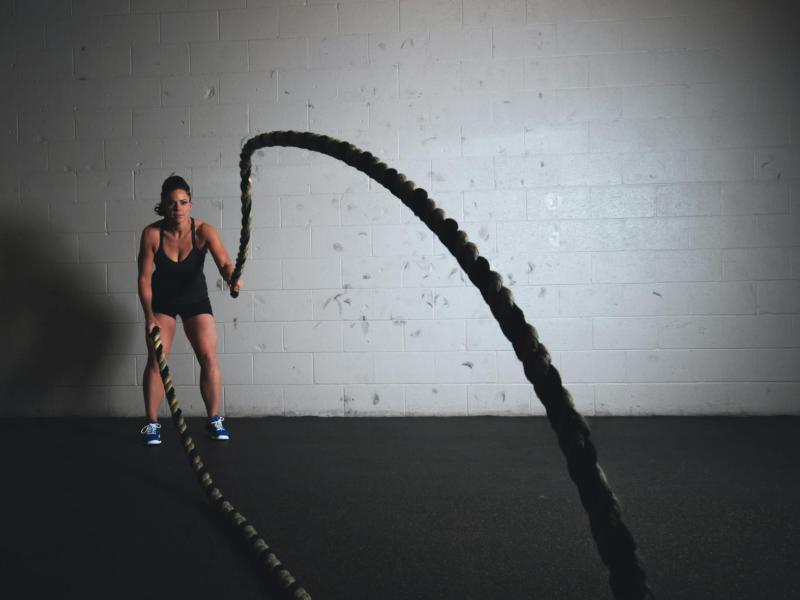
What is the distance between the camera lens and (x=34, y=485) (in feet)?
8.59

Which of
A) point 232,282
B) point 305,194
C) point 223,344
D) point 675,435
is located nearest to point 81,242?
point 223,344

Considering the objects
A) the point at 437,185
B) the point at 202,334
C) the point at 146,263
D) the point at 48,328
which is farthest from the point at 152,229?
the point at 437,185

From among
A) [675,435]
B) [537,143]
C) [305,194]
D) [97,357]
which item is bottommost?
[675,435]

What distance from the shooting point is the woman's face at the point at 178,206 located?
323cm

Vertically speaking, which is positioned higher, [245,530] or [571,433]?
[571,433]

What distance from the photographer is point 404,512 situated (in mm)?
2219

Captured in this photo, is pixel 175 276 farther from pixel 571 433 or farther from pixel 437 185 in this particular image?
pixel 571 433

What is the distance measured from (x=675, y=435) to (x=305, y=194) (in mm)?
2459

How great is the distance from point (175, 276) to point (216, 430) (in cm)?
83

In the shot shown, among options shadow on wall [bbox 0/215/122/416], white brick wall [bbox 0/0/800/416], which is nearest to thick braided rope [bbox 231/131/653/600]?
white brick wall [bbox 0/0/800/416]

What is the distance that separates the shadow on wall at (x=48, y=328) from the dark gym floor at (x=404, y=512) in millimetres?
488

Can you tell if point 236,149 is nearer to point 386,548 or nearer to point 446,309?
point 446,309

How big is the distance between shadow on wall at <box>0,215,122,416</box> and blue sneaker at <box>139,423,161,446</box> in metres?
0.88

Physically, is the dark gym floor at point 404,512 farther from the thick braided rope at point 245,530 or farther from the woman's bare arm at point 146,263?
the woman's bare arm at point 146,263
